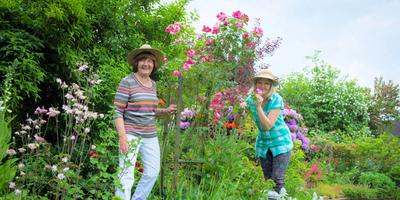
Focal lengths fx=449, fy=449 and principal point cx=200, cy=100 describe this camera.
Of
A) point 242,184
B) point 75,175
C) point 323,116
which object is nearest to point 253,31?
point 242,184

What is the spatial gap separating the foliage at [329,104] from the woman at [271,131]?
13.1 metres

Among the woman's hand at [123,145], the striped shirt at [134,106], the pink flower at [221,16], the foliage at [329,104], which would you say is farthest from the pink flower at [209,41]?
the foliage at [329,104]

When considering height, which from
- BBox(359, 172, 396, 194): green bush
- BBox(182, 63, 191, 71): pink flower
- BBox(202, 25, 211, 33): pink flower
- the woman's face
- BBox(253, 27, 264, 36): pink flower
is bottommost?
BBox(359, 172, 396, 194): green bush

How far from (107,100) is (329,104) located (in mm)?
13900

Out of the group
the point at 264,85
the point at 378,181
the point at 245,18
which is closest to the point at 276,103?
the point at 264,85

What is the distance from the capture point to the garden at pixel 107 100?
152 inches

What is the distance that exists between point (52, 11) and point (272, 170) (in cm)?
302

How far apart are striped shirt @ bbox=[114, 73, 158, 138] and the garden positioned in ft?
0.39

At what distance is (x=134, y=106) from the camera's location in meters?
3.74

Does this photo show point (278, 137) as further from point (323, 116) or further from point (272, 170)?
point (323, 116)

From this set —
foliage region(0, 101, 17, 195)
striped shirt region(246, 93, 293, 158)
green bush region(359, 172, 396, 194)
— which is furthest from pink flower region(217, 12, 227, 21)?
green bush region(359, 172, 396, 194)

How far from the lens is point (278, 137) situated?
433cm

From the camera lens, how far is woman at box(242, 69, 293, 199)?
14.1 ft

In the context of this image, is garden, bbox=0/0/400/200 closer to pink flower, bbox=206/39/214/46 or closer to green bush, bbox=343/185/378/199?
pink flower, bbox=206/39/214/46
